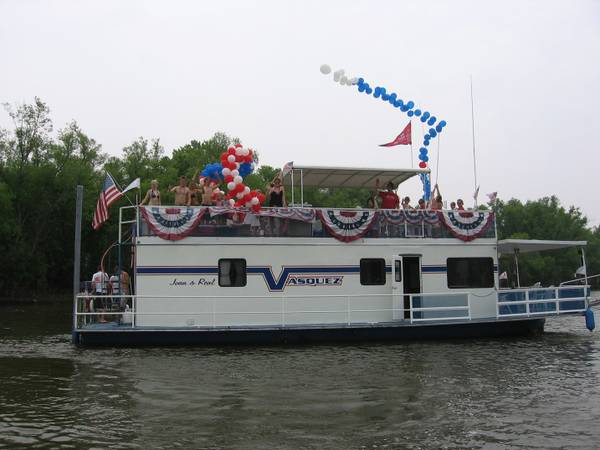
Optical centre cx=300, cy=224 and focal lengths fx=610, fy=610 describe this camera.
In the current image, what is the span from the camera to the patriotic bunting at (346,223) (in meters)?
17.7

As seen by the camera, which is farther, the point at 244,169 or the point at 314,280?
the point at 244,169

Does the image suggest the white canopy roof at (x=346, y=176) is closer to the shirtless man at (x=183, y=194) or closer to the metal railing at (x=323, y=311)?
the shirtless man at (x=183, y=194)

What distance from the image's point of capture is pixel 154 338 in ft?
52.6

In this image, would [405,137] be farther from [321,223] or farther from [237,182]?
[237,182]

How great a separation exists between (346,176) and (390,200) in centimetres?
165

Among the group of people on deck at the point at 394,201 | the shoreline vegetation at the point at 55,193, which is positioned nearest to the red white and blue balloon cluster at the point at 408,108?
the group of people on deck at the point at 394,201

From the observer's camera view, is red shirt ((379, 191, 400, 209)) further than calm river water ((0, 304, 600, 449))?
Yes

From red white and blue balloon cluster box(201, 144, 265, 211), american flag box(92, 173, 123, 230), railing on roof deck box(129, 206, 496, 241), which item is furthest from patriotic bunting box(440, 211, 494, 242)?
american flag box(92, 173, 123, 230)

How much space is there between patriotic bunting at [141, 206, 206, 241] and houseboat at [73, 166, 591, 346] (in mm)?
28

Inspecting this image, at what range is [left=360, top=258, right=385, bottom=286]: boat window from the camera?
17906mm

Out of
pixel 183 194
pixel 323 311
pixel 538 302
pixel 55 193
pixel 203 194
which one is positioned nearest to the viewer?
pixel 323 311

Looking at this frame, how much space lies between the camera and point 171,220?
54.8ft

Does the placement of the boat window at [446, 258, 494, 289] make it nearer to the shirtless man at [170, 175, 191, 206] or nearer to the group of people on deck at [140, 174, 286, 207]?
the group of people on deck at [140, 174, 286, 207]

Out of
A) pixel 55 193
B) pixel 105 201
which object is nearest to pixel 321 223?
pixel 105 201
